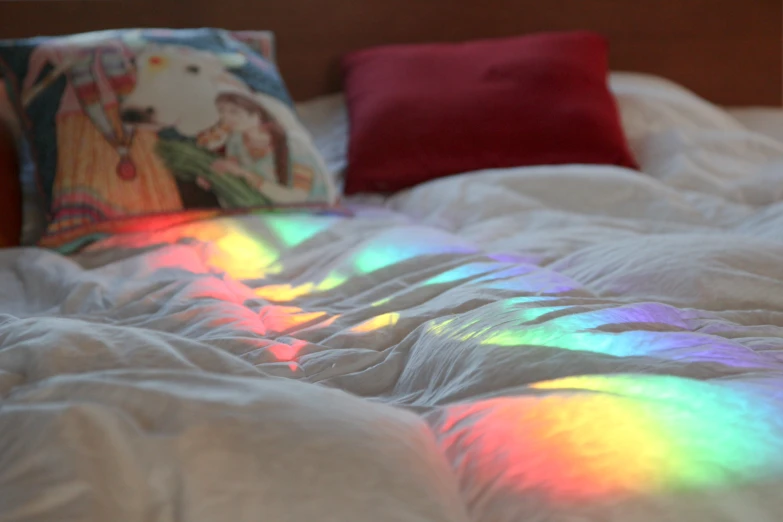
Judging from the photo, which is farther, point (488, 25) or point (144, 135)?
point (488, 25)

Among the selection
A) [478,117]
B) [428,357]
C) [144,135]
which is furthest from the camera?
[478,117]

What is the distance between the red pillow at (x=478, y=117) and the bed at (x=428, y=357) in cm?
8

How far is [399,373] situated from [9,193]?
3.01 ft

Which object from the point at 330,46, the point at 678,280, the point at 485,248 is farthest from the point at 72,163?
the point at 678,280

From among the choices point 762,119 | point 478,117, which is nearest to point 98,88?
point 478,117

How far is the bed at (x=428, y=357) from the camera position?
1.69 feet

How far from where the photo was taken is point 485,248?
3.88 ft

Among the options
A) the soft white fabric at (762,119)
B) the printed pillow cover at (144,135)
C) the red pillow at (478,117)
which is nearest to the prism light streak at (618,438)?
the printed pillow cover at (144,135)

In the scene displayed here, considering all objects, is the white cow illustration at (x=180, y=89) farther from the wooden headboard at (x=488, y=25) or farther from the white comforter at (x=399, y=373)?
the wooden headboard at (x=488, y=25)

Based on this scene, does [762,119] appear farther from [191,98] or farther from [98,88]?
[98,88]

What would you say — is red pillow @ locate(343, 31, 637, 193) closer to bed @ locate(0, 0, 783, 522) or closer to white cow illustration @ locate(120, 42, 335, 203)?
bed @ locate(0, 0, 783, 522)

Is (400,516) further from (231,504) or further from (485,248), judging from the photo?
(485,248)

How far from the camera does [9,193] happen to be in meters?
1.35

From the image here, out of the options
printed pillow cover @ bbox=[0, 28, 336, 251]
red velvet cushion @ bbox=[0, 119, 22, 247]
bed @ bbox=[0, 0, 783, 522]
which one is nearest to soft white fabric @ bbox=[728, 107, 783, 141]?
bed @ bbox=[0, 0, 783, 522]
